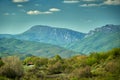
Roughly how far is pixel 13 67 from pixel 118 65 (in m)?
7.37

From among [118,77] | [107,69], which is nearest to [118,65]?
[107,69]

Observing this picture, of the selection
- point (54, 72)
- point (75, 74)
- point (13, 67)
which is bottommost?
point (54, 72)

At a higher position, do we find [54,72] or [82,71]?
[82,71]

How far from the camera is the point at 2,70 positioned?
15.2 meters

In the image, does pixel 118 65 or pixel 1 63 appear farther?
pixel 118 65

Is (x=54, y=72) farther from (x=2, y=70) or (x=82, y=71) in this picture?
(x=2, y=70)

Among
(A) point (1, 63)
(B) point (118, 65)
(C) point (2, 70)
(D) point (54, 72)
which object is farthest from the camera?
(D) point (54, 72)

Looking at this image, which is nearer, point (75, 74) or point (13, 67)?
point (13, 67)

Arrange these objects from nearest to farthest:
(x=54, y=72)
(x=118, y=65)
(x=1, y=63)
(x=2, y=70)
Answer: (x=2, y=70) < (x=1, y=63) < (x=118, y=65) < (x=54, y=72)

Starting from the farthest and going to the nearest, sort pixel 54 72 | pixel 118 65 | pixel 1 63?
pixel 54 72, pixel 118 65, pixel 1 63

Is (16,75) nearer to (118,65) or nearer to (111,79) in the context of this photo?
(111,79)

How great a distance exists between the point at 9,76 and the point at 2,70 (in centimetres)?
56

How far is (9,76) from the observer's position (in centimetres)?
1546

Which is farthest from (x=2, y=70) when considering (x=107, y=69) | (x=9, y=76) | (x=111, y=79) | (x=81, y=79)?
(x=107, y=69)
